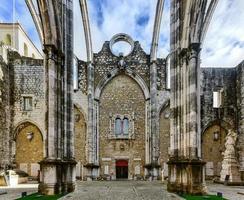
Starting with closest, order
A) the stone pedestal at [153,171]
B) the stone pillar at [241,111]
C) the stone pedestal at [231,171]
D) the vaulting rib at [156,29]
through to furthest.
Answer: the stone pedestal at [231,171] < the stone pillar at [241,111] < the vaulting rib at [156,29] < the stone pedestal at [153,171]

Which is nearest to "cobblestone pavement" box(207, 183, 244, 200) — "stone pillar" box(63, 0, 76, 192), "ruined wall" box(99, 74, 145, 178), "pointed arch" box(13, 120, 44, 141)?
"stone pillar" box(63, 0, 76, 192)

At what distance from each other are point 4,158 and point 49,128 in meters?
11.0

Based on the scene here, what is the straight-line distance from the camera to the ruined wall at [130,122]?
73.6ft

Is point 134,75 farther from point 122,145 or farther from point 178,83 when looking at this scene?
point 178,83

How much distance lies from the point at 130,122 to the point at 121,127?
29.9 inches

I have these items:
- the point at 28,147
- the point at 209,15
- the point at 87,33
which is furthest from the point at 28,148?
the point at 209,15

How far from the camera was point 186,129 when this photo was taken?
11.6 m

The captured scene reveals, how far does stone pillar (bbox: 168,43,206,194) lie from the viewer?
1077 centimetres

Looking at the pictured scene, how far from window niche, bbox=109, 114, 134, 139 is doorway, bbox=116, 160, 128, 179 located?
1.82 metres

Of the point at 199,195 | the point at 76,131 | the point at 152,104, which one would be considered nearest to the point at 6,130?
the point at 76,131

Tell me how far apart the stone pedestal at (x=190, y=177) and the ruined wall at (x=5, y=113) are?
12866mm

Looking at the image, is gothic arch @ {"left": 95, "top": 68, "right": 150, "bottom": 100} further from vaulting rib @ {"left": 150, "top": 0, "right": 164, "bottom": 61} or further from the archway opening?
the archway opening

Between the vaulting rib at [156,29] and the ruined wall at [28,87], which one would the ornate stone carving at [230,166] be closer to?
the vaulting rib at [156,29]

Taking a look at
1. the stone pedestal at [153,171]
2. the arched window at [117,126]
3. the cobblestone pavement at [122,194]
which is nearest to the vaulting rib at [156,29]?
the arched window at [117,126]
